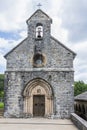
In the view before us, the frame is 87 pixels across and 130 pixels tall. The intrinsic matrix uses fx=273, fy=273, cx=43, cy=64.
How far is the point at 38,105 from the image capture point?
2395 centimetres

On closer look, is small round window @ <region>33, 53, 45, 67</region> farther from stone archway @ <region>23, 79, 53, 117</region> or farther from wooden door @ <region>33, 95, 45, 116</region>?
wooden door @ <region>33, 95, 45, 116</region>

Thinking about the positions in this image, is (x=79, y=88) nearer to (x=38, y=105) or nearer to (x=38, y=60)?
(x=38, y=60)

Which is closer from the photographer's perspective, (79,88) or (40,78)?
(40,78)

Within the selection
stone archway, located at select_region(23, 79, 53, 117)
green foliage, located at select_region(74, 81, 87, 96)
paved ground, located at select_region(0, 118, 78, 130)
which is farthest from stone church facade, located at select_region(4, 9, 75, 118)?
green foliage, located at select_region(74, 81, 87, 96)

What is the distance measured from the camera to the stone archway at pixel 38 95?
23453 mm

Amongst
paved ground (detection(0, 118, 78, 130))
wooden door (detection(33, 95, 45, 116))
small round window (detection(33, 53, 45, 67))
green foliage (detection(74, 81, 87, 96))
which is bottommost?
paved ground (detection(0, 118, 78, 130))

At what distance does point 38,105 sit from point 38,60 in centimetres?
399

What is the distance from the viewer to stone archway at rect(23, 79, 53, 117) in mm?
23453

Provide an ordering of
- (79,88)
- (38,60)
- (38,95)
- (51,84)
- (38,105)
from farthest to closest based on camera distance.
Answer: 1. (79,88)
2. (38,60)
3. (38,95)
4. (38,105)
5. (51,84)

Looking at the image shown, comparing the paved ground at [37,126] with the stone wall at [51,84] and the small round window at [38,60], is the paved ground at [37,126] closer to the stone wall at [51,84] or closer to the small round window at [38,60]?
the stone wall at [51,84]

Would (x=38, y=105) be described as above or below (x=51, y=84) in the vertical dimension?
below

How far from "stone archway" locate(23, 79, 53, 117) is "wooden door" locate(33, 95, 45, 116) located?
9cm

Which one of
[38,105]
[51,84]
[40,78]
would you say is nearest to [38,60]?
[40,78]

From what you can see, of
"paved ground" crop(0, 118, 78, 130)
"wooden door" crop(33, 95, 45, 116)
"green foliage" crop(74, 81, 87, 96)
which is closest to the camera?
"paved ground" crop(0, 118, 78, 130)
